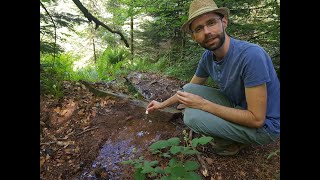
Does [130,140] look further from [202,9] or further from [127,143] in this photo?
[202,9]

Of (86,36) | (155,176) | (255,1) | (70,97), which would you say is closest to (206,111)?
(155,176)

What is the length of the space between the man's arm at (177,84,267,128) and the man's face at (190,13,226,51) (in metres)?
0.57

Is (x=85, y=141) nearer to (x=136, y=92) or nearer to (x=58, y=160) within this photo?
(x=58, y=160)

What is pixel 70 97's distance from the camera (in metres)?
4.59

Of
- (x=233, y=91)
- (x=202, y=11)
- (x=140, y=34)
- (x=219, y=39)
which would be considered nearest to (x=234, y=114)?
(x=233, y=91)

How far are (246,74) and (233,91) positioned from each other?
16.8 inches

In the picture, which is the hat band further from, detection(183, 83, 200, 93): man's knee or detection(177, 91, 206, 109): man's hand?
detection(183, 83, 200, 93): man's knee

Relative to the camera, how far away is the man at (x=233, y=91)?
2.37 m

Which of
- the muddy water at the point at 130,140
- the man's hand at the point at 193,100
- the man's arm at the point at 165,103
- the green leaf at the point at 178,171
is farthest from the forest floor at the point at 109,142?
the green leaf at the point at 178,171

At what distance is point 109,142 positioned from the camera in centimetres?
332

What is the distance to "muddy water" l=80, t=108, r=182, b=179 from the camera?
278cm
